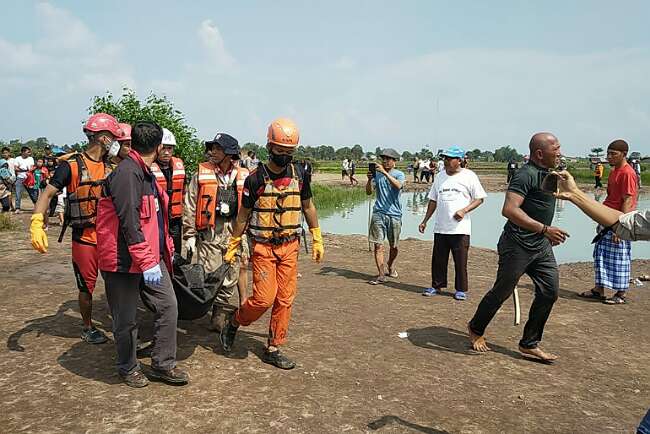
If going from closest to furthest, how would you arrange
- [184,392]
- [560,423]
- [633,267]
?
[560,423] < [184,392] < [633,267]

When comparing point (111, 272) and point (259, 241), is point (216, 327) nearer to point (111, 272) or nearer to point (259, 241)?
point (259, 241)

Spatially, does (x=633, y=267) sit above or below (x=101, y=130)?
below

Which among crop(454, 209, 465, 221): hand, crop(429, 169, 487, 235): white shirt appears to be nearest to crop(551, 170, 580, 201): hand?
crop(454, 209, 465, 221): hand

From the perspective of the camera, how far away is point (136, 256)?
3.65 m

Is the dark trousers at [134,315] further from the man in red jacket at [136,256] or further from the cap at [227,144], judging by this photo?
the cap at [227,144]

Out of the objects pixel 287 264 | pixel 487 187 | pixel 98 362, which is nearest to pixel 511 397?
pixel 287 264

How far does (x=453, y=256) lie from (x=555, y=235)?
2.70 metres

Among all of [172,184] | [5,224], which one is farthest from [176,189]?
[5,224]

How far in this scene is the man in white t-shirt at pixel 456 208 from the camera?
695 centimetres

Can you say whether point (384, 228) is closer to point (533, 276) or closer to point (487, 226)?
point (533, 276)

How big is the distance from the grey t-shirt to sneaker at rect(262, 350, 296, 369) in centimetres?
230

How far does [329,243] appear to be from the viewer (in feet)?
39.2

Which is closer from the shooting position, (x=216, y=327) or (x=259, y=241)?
(x=259, y=241)

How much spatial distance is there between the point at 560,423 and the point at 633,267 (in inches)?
311
